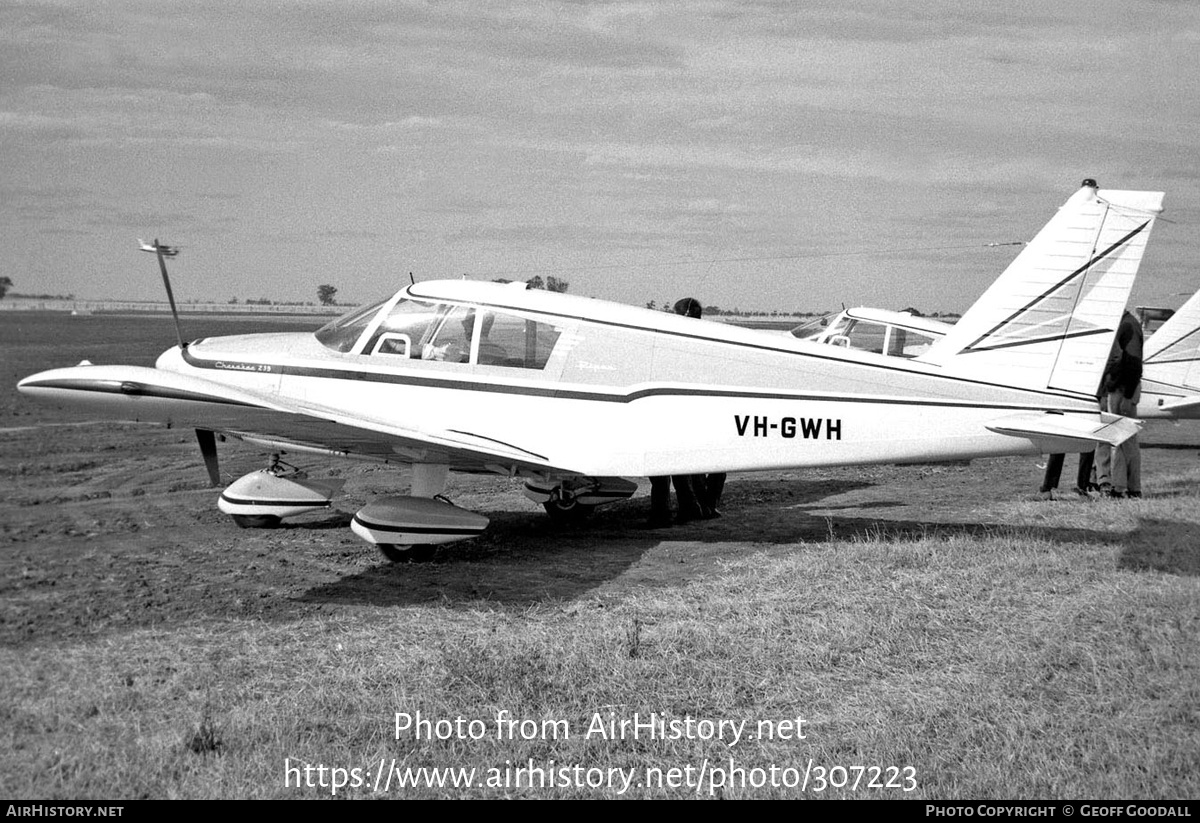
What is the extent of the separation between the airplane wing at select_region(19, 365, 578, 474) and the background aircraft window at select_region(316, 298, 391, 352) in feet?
1.90

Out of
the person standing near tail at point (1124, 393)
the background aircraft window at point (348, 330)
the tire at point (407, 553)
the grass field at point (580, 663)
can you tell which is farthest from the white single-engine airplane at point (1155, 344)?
the tire at point (407, 553)

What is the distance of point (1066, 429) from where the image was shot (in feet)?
24.5

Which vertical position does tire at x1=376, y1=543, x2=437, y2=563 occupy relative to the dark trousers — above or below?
below

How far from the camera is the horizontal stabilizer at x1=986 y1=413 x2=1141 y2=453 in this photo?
24.1ft

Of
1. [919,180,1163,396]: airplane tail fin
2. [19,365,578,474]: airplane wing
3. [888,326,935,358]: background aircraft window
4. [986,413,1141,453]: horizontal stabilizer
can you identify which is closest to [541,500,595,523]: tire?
[19,365,578,474]: airplane wing

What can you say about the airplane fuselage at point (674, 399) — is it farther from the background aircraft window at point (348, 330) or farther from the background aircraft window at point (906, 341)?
the background aircraft window at point (906, 341)

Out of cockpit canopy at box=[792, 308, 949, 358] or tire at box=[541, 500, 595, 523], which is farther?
cockpit canopy at box=[792, 308, 949, 358]

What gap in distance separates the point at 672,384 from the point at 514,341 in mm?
1358

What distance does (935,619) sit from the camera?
625 cm

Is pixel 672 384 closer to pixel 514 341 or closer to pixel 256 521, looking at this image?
pixel 514 341

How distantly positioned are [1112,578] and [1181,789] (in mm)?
3468

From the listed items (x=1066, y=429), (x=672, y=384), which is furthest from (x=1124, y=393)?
(x=672, y=384)

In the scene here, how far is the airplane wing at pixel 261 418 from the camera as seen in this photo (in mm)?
6004

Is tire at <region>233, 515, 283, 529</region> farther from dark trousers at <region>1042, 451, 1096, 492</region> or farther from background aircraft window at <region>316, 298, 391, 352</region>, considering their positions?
dark trousers at <region>1042, 451, 1096, 492</region>
